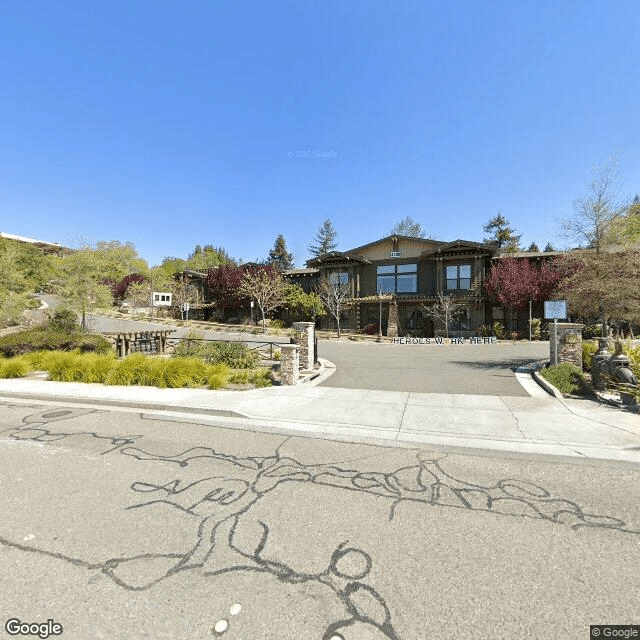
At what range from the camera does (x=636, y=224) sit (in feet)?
42.1

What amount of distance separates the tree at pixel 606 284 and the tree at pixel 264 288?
2446cm

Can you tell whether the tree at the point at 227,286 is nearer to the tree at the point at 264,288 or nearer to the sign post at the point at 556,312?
the tree at the point at 264,288

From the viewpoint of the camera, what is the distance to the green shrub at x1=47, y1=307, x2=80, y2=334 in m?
17.5

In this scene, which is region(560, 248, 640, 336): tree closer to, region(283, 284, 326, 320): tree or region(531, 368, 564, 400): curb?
region(531, 368, 564, 400): curb

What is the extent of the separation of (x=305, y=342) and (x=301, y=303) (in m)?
19.4

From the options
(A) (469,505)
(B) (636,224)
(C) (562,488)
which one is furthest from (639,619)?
(B) (636,224)

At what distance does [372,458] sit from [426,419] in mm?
2416

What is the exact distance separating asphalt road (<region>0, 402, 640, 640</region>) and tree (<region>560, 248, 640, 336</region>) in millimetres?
9618

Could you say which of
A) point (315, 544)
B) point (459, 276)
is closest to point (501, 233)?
point (459, 276)

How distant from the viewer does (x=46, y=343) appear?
47.0ft

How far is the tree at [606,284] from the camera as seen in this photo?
11.2 m

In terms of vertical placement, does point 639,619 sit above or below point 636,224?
below

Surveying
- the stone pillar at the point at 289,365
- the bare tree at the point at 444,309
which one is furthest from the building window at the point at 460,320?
the stone pillar at the point at 289,365

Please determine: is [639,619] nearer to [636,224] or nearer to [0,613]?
[0,613]
